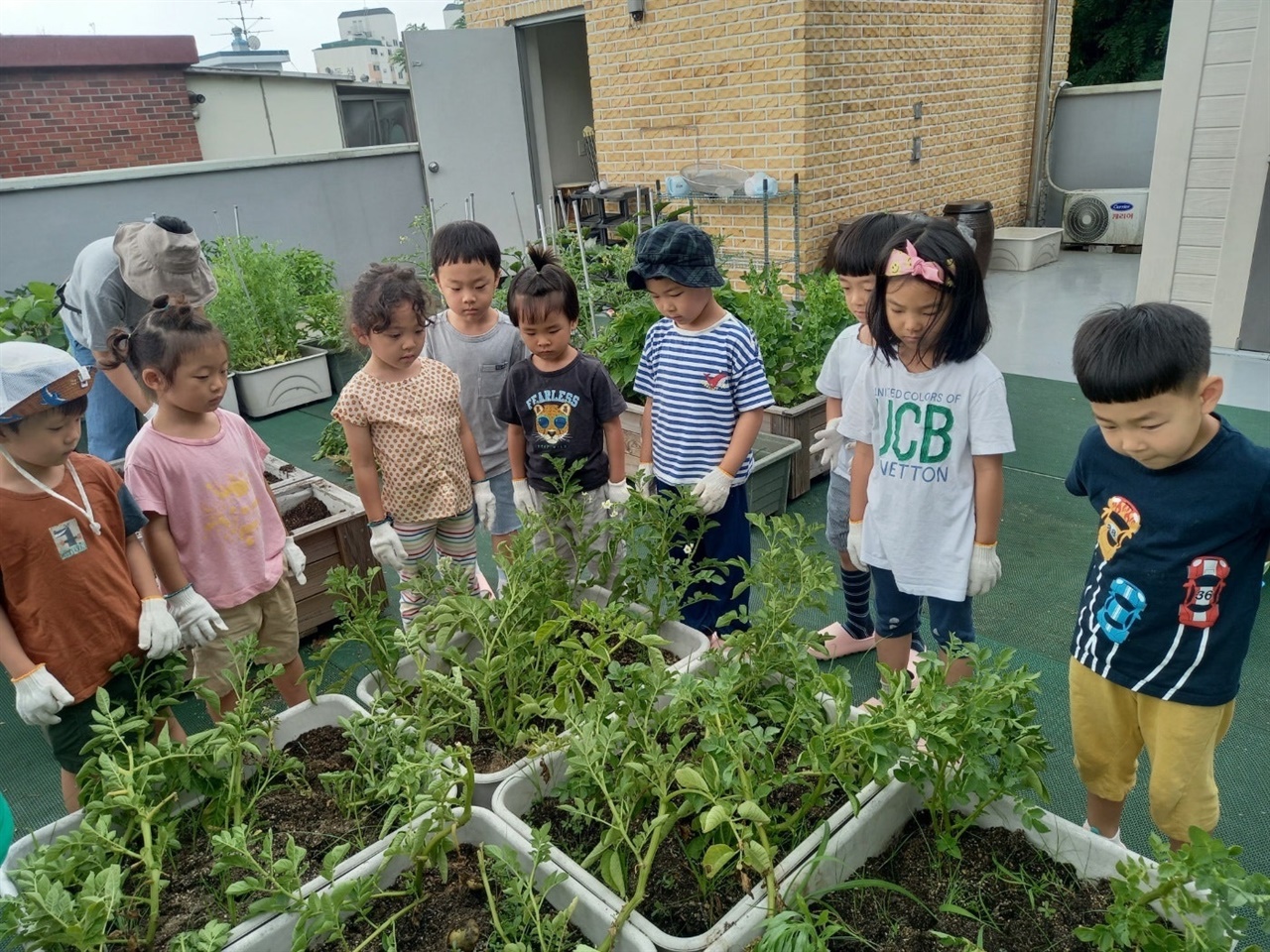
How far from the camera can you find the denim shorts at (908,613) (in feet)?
6.88

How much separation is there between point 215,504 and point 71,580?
376mm

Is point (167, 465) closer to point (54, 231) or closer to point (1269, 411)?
point (1269, 411)

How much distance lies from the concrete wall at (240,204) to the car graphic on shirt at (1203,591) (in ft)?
22.9

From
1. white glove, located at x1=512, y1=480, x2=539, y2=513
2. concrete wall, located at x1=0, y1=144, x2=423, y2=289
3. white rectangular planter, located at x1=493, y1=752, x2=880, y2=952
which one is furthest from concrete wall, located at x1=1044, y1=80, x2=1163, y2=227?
white rectangular planter, located at x1=493, y1=752, x2=880, y2=952

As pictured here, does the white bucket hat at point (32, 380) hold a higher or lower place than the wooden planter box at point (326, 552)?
higher

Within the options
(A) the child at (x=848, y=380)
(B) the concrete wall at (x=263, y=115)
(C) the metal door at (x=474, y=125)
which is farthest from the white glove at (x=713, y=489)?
(B) the concrete wall at (x=263, y=115)

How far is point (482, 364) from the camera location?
2713 millimetres

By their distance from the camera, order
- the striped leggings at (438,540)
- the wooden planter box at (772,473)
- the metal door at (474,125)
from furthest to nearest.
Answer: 1. the metal door at (474,125)
2. the wooden planter box at (772,473)
3. the striped leggings at (438,540)

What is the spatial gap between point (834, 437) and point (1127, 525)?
→ 1.10 meters

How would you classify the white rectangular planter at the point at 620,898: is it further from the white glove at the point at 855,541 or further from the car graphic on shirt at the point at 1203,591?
the white glove at the point at 855,541

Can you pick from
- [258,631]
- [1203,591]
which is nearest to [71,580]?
[258,631]

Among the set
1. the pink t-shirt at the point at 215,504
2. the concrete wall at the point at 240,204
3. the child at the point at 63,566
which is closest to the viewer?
the child at the point at 63,566

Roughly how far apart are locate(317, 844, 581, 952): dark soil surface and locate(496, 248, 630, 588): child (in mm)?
1115

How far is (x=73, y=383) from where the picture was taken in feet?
5.43
